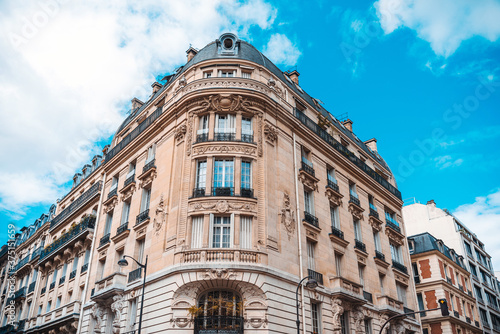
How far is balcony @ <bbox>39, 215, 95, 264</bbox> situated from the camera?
103 ft

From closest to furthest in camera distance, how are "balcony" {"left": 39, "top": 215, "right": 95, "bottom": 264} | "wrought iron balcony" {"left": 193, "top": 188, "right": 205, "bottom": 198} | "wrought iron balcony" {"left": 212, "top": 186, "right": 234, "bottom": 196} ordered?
"wrought iron balcony" {"left": 212, "top": 186, "right": 234, "bottom": 196}, "wrought iron balcony" {"left": 193, "top": 188, "right": 205, "bottom": 198}, "balcony" {"left": 39, "top": 215, "right": 95, "bottom": 264}

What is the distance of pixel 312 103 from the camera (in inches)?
1321

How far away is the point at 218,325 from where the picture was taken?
63.5ft

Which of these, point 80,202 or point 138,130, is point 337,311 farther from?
point 80,202

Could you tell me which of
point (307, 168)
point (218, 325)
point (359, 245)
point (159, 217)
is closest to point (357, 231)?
point (359, 245)

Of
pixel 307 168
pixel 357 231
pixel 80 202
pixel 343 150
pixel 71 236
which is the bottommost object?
pixel 357 231

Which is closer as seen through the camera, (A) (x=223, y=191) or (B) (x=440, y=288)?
(A) (x=223, y=191)

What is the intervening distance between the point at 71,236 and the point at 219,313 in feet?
61.6

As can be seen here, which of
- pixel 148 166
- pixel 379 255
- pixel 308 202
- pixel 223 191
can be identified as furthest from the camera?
pixel 379 255

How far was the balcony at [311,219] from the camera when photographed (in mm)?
24872

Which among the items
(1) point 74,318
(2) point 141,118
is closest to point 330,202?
(2) point 141,118

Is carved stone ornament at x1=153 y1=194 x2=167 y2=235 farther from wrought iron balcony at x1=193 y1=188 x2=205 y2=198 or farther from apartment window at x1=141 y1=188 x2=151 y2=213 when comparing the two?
apartment window at x1=141 y1=188 x2=151 y2=213

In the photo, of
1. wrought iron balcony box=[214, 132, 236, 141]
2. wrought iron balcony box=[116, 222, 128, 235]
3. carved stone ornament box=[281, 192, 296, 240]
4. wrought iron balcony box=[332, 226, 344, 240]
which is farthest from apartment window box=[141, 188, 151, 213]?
wrought iron balcony box=[332, 226, 344, 240]

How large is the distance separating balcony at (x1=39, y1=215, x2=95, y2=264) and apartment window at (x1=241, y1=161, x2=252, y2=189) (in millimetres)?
14442
